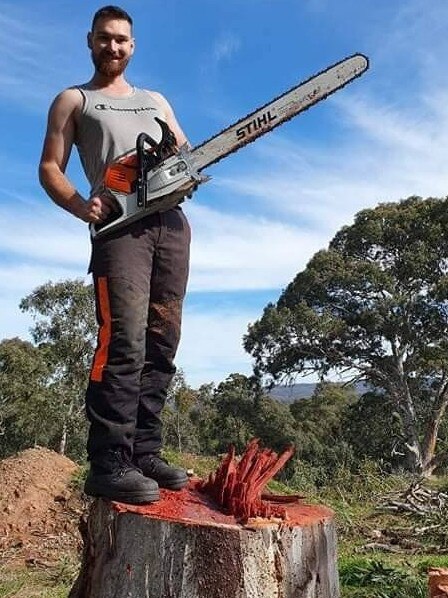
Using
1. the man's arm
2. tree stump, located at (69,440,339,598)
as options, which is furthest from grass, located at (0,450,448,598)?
the man's arm

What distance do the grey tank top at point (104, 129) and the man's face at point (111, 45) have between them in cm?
10

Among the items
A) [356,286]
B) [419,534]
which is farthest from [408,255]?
[419,534]

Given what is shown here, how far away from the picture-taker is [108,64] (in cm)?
259

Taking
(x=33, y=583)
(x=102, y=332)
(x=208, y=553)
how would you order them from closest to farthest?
(x=208, y=553), (x=102, y=332), (x=33, y=583)

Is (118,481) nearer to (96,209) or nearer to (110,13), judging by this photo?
(96,209)

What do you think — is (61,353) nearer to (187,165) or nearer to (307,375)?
(307,375)

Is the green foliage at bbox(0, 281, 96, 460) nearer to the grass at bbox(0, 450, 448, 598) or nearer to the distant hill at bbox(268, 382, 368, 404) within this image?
the distant hill at bbox(268, 382, 368, 404)

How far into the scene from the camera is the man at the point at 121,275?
7.62 feet

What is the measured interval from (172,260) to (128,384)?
497 mm

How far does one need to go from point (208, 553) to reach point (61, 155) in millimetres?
1416

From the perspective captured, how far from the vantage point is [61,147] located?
2.51 meters

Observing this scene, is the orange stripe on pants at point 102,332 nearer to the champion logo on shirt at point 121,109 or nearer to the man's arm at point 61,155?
the man's arm at point 61,155

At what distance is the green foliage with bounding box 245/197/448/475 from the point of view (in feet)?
69.9

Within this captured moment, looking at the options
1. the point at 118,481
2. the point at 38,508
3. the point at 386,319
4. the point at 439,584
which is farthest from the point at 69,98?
the point at 386,319
